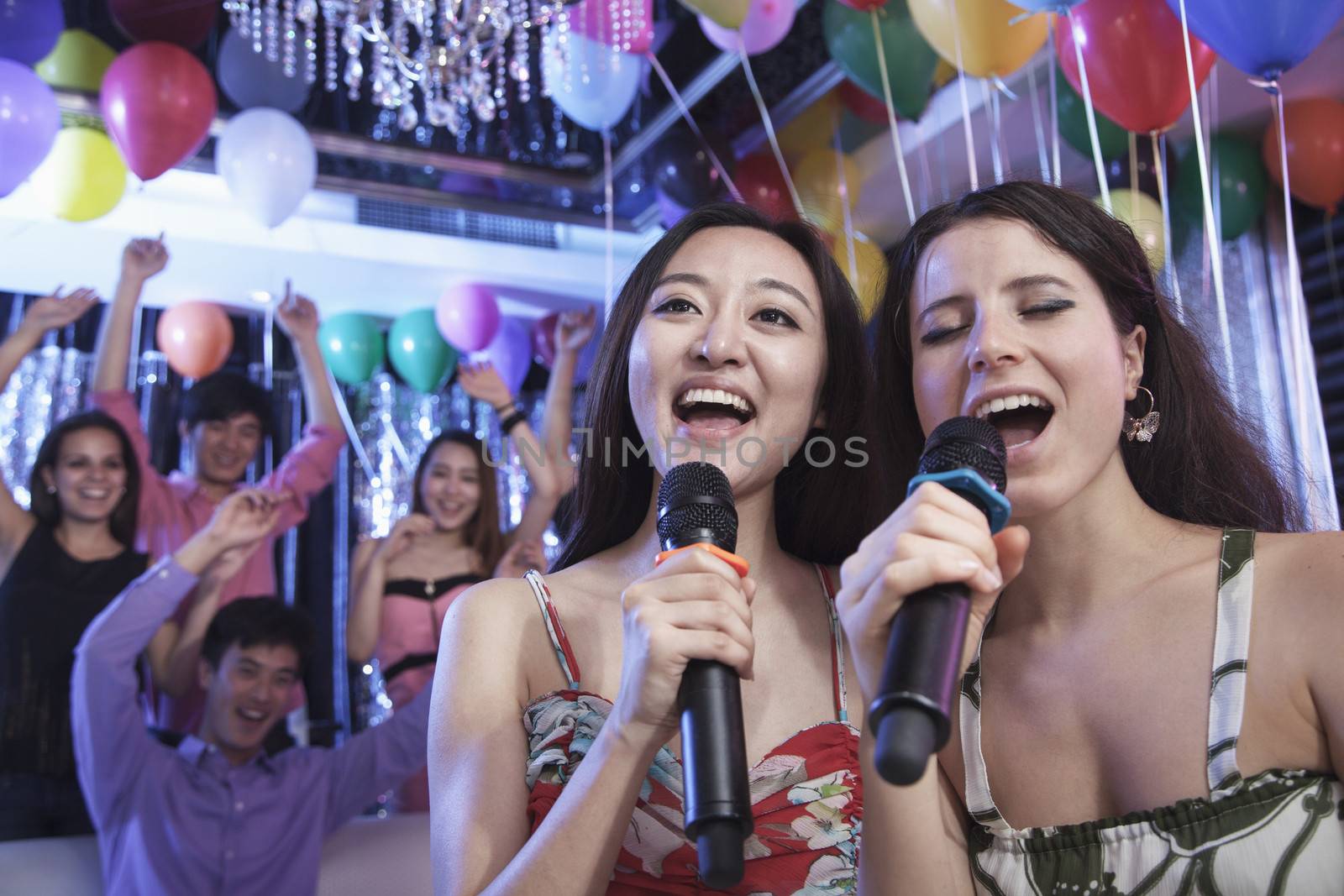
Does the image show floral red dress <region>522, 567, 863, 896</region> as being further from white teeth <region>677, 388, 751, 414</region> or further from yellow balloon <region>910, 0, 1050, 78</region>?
yellow balloon <region>910, 0, 1050, 78</region>

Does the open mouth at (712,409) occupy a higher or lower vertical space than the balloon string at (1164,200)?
lower

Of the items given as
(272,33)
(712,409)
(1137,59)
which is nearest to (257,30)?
(272,33)

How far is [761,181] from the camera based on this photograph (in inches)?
161

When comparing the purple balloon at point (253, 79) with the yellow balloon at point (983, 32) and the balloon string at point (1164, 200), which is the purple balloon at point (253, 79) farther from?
the balloon string at point (1164, 200)

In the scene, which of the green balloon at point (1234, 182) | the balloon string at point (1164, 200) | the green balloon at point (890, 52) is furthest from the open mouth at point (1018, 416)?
the green balloon at point (1234, 182)

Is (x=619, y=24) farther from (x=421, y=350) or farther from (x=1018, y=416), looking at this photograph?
(x=1018, y=416)

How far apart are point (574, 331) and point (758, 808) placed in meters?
3.21

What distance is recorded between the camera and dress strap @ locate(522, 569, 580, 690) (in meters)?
1.24

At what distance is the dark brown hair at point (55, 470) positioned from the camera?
125 inches

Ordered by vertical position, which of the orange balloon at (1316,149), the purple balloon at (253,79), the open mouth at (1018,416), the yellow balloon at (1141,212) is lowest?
the open mouth at (1018,416)

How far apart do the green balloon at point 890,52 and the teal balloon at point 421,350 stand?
6.66ft

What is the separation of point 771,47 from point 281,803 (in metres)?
2.83

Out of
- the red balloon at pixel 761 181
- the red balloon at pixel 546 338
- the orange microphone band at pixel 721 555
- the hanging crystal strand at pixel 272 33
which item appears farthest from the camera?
the red balloon at pixel 546 338

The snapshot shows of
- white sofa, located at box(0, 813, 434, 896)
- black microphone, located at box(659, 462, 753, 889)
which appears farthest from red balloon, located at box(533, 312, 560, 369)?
black microphone, located at box(659, 462, 753, 889)
